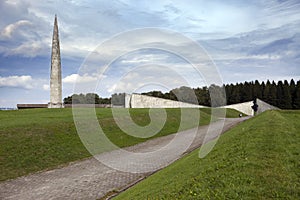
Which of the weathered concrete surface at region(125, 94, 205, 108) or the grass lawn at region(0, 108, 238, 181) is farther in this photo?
the weathered concrete surface at region(125, 94, 205, 108)

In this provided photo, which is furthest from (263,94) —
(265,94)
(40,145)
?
(40,145)

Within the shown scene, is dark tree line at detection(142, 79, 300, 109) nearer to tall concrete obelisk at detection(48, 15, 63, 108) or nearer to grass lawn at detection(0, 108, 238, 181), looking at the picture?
tall concrete obelisk at detection(48, 15, 63, 108)

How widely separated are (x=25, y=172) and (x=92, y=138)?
8766mm

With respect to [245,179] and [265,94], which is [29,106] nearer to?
[245,179]

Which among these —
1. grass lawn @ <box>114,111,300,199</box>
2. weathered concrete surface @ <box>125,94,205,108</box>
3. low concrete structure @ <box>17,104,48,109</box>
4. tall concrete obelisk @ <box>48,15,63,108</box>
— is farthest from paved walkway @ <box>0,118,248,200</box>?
weathered concrete surface @ <box>125,94,205,108</box>

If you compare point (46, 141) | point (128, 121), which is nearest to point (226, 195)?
point (46, 141)

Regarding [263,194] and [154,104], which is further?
[154,104]

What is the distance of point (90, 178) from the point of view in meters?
15.8

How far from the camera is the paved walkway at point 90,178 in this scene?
1336cm

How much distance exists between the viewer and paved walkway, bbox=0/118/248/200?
13.4m

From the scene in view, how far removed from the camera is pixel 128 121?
3416 cm

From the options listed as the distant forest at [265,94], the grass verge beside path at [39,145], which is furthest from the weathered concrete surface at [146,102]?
the distant forest at [265,94]

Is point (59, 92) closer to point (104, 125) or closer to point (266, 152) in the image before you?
point (104, 125)

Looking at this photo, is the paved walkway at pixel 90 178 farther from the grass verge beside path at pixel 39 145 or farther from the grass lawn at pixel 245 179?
the grass lawn at pixel 245 179
